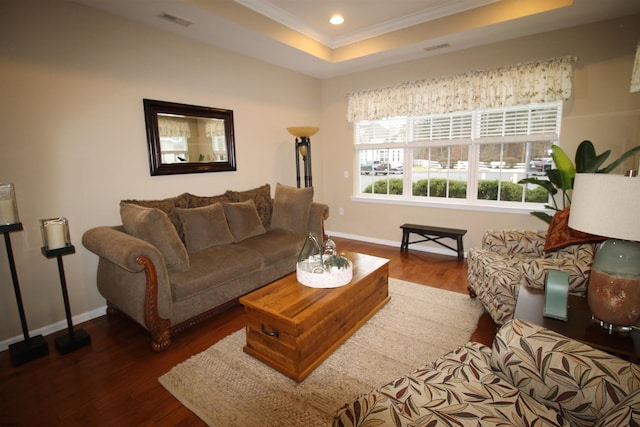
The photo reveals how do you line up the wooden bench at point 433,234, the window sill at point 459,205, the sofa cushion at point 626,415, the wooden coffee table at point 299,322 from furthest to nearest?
the wooden bench at point 433,234 → the window sill at point 459,205 → the wooden coffee table at point 299,322 → the sofa cushion at point 626,415

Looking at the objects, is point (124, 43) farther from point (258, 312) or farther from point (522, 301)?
point (522, 301)

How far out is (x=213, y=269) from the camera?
2578 millimetres

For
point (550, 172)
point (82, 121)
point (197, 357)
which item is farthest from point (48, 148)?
point (550, 172)

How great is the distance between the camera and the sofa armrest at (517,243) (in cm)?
271

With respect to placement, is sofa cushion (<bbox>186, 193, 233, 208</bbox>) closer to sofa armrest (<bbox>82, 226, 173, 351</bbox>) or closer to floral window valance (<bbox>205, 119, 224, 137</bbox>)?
floral window valance (<bbox>205, 119, 224, 137</bbox>)

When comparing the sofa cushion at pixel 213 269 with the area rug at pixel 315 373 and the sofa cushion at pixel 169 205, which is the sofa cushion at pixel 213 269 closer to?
the sofa cushion at pixel 169 205

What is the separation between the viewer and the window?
12.2ft

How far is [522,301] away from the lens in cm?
178

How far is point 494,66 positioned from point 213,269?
3.91 metres

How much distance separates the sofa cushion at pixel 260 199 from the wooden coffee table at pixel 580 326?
9.03 feet

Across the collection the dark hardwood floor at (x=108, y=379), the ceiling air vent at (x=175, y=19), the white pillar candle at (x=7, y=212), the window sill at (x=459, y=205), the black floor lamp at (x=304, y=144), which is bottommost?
the dark hardwood floor at (x=108, y=379)

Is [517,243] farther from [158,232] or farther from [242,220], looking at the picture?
[158,232]

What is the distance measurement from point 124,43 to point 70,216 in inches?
64.4

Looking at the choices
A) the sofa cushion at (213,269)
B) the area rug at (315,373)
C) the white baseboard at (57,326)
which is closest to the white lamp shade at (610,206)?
the area rug at (315,373)
